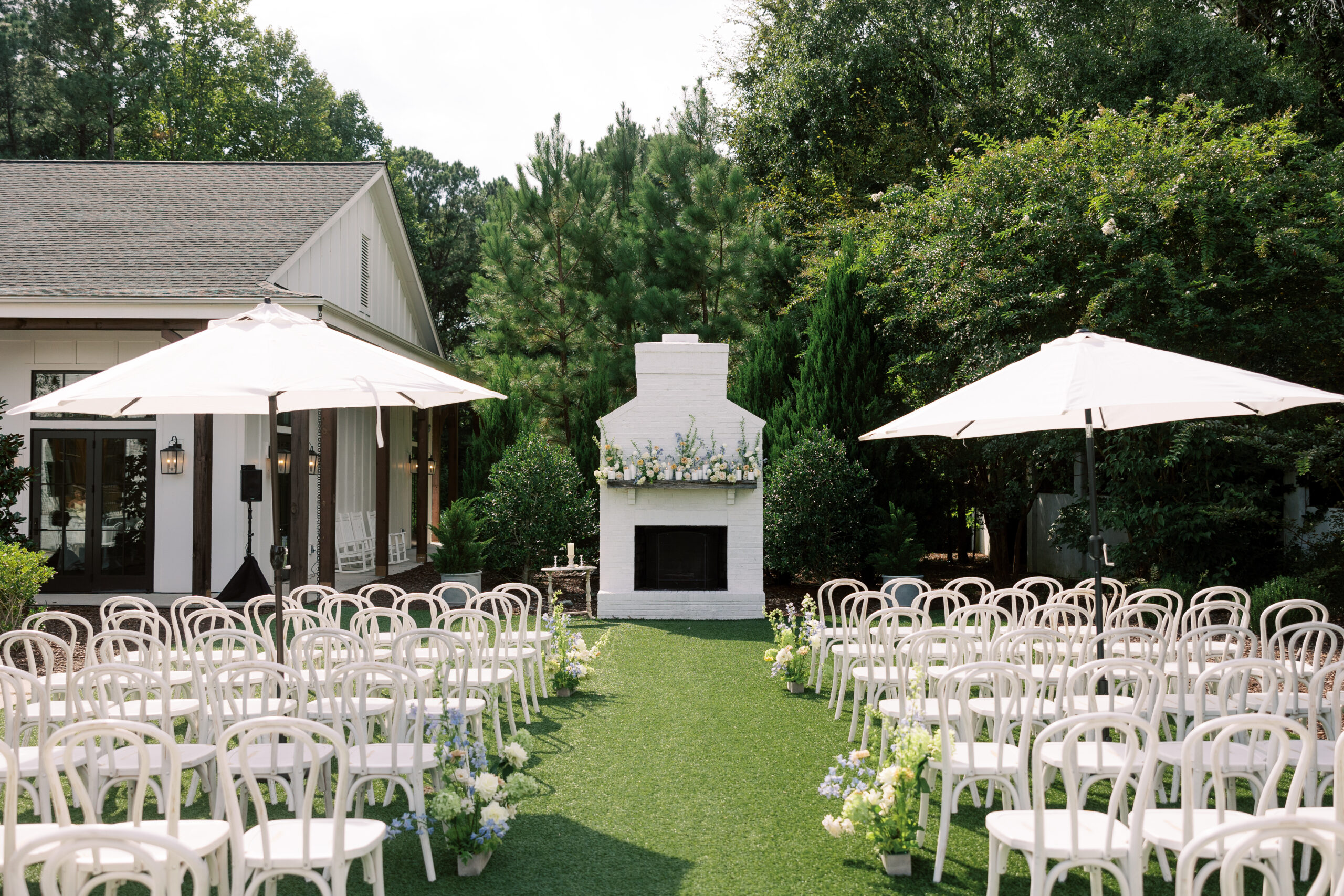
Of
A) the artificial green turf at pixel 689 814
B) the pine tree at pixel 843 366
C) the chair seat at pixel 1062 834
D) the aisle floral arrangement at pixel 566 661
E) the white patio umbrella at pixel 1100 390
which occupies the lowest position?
the artificial green turf at pixel 689 814

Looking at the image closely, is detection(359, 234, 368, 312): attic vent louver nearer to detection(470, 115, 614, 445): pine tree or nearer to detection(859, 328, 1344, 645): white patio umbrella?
detection(470, 115, 614, 445): pine tree

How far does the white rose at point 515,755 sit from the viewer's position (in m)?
4.33

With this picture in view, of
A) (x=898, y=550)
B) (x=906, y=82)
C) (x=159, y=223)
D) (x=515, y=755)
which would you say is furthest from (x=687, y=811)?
(x=906, y=82)

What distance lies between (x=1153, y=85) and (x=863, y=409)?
8066mm

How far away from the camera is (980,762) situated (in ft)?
13.9

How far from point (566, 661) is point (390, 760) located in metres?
3.59

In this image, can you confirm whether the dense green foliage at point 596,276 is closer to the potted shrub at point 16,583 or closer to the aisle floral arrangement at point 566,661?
the potted shrub at point 16,583

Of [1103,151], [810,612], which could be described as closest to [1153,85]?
[1103,151]

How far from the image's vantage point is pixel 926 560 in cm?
1931

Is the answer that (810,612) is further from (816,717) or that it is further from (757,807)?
(757,807)

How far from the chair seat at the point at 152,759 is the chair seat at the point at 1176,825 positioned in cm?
380

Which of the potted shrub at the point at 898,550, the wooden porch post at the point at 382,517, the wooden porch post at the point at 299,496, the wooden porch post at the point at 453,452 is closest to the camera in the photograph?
the wooden porch post at the point at 299,496

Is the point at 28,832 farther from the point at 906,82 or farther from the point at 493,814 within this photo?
the point at 906,82

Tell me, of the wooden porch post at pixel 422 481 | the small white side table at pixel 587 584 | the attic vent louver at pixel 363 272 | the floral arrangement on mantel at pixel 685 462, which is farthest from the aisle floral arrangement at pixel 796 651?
the attic vent louver at pixel 363 272
